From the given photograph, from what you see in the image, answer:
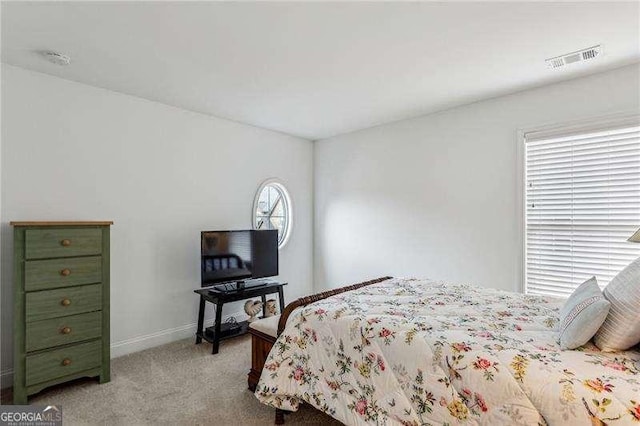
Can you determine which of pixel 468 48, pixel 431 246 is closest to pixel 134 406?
pixel 431 246

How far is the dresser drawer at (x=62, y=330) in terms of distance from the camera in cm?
230

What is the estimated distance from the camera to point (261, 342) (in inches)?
94.7

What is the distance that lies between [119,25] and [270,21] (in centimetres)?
93

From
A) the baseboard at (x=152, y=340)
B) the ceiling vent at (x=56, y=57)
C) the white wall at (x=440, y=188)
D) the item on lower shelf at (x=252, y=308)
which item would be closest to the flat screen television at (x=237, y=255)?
the item on lower shelf at (x=252, y=308)

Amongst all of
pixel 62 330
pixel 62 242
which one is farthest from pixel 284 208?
pixel 62 330

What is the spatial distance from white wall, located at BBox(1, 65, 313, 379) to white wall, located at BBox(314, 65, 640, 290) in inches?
50.2

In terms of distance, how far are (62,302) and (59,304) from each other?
0.8 inches

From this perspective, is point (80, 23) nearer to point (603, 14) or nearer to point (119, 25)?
point (119, 25)

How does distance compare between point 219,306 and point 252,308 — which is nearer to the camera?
point 219,306

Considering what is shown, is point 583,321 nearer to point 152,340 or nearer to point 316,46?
point 316,46

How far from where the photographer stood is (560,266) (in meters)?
2.92

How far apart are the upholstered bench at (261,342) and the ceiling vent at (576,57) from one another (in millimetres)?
2828

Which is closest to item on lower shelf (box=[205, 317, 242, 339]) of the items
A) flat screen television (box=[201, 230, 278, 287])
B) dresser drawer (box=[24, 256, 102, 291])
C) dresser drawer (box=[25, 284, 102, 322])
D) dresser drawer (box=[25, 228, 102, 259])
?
flat screen television (box=[201, 230, 278, 287])

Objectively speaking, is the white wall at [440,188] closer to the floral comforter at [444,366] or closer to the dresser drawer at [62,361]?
the floral comforter at [444,366]
